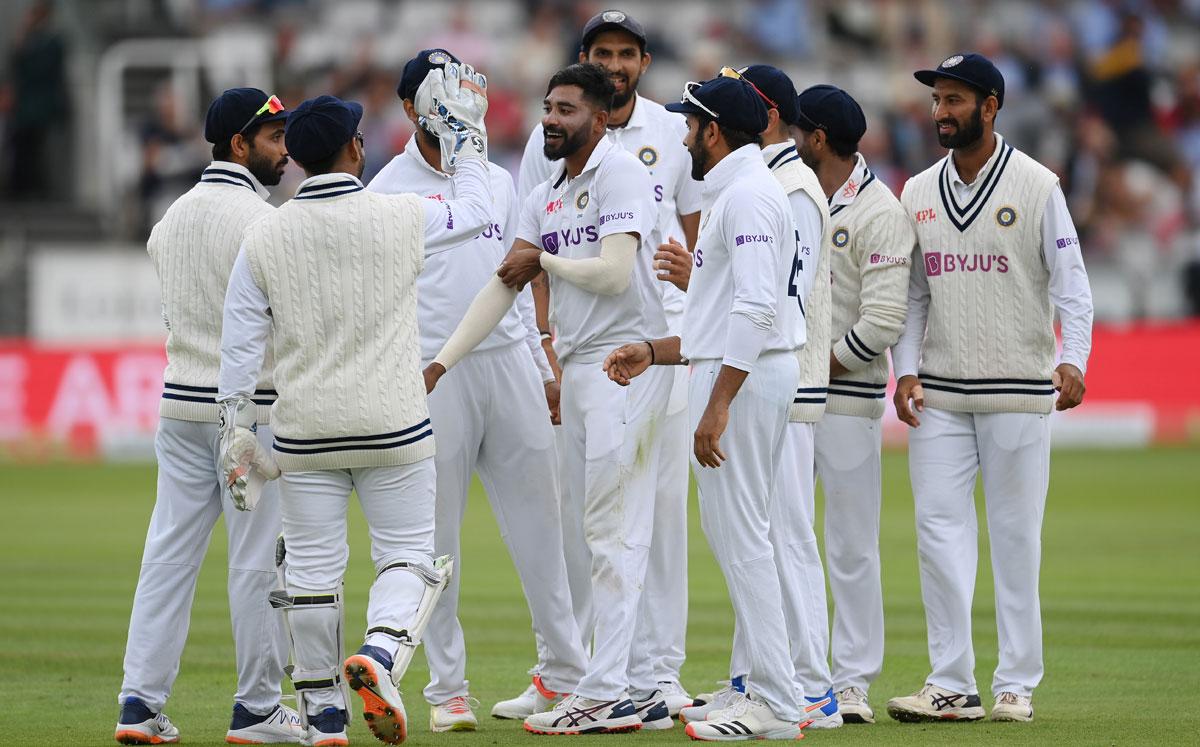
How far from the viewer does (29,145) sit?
28.4 metres

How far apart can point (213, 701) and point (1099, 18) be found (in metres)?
25.3

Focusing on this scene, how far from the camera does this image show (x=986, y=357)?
8344 mm

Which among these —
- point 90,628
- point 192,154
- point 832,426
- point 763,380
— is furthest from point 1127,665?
point 192,154

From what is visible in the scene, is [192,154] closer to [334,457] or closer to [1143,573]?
Result: [1143,573]

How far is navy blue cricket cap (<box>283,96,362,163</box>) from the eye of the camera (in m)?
6.95

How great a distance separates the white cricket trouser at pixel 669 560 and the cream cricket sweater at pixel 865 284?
2.48 feet

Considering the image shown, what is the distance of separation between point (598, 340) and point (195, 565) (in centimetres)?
200

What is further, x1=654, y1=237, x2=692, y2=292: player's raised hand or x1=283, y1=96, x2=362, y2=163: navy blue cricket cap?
x1=654, y1=237, x2=692, y2=292: player's raised hand

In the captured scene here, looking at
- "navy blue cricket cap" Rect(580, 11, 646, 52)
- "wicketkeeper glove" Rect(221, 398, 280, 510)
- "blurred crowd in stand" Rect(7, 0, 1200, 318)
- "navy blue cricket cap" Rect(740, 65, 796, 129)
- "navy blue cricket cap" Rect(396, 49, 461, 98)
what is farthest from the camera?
"blurred crowd in stand" Rect(7, 0, 1200, 318)

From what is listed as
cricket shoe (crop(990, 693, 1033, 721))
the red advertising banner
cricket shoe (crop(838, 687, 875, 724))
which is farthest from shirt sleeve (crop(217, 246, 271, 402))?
the red advertising banner

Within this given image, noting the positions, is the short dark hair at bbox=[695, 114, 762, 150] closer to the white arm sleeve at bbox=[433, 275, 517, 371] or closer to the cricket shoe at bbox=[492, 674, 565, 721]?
the white arm sleeve at bbox=[433, 275, 517, 371]

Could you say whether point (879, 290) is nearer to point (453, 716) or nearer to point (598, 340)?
point (598, 340)

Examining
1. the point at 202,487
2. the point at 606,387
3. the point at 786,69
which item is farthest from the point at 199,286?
the point at 786,69

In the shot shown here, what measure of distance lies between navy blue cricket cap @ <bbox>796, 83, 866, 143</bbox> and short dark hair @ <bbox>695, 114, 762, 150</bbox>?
95cm
